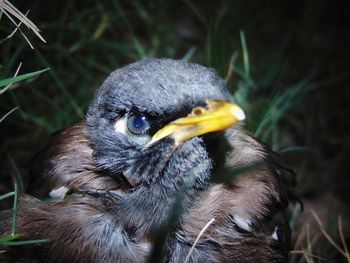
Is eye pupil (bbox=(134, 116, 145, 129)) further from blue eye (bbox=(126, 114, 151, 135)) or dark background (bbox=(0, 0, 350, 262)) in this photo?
dark background (bbox=(0, 0, 350, 262))

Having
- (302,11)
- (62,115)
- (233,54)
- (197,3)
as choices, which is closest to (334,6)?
(302,11)

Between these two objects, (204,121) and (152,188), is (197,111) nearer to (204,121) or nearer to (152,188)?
(204,121)

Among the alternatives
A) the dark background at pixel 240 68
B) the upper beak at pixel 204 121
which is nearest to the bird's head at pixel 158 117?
the upper beak at pixel 204 121

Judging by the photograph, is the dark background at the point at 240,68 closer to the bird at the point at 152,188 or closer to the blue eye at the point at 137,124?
the bird at the point at 152,188

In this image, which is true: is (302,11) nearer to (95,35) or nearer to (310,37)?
(310,37)

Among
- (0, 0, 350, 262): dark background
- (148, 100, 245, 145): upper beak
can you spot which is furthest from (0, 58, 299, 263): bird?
(0, 0, 350, 262): dark background

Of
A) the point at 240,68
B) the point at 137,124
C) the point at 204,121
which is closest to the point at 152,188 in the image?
the point at 137,124
